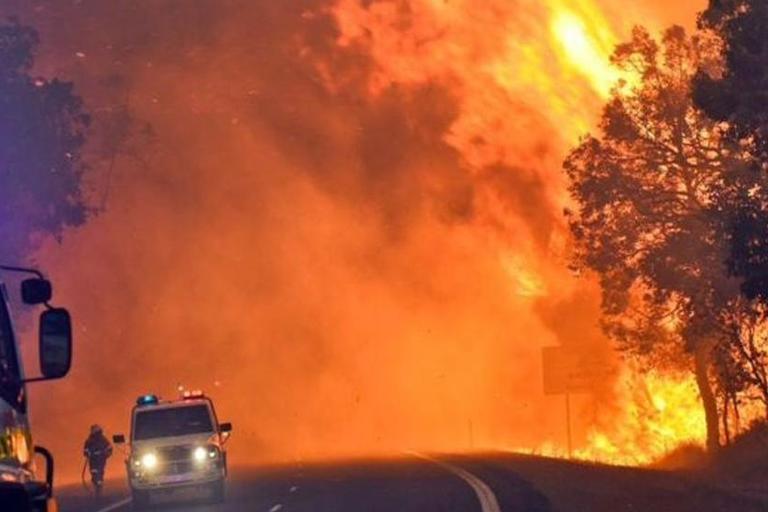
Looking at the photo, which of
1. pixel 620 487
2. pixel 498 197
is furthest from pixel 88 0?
pixel 620 487

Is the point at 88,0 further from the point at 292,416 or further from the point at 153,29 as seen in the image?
the point at 292,416

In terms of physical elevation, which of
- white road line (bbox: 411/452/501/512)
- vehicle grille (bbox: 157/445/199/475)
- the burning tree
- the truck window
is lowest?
white road line (bbox: 411/452/501/512)

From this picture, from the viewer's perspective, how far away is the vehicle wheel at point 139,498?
3316 centimetres

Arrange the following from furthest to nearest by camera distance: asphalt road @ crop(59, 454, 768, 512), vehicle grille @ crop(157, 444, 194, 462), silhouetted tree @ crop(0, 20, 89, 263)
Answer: silhouetted tree @ crop(0, 20, 89, 263) → vehicle grille @ crop(157, 444, 194, 462) → asphalt road @ crop(59, 454, 768, 512)

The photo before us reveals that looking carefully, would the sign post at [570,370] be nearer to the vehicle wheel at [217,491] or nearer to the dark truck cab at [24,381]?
the vehicle wheel at [217,491]

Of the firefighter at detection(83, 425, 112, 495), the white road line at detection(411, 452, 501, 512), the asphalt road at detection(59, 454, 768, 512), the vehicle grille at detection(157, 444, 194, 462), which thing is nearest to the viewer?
the white road line at detection(411, 452, 501, 512)

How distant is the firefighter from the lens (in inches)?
1495

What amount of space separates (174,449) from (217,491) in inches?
49.8

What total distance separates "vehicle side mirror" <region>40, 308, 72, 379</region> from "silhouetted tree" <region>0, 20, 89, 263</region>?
3922cm

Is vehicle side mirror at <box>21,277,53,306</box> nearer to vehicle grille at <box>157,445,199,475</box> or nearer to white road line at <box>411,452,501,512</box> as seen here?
white road line at <box>411,452,501,512</box>

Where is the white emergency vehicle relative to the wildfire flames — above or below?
below

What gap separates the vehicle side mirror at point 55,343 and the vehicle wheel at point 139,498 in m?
23.4

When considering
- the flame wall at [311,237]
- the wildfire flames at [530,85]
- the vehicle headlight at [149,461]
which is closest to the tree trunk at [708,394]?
the wildfire flames at [530,85]

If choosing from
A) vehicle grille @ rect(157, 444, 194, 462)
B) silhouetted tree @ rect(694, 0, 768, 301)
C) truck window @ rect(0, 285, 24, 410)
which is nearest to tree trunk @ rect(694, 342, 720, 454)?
silhouetted tree @ rect(694, 0, 768, 301)
